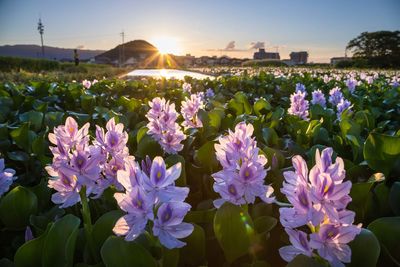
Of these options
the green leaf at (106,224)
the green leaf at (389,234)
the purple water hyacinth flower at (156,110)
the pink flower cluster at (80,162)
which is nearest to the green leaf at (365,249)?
the green leaf at (389,234)

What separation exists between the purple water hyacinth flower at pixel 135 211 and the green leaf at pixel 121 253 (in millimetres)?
46

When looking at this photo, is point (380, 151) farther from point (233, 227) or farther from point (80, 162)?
point (80, 162)

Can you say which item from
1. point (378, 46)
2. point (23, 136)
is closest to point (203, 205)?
point (23, 136)

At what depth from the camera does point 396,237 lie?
1.18 meters

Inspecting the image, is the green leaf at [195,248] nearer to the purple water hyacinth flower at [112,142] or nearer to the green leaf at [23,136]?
the purple water hyacinth flower at [112,142]

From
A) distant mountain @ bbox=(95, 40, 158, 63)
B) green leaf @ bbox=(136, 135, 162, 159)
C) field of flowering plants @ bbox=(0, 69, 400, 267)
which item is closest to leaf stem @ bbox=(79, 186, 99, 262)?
field of flowering plants @ bbox=(0, 69, 400, 267)

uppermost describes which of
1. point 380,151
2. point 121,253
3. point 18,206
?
point 380,151

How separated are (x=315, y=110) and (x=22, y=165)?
2362mm

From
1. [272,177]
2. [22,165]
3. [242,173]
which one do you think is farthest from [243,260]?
[22,165]

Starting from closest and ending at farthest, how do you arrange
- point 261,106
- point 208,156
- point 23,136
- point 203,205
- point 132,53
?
point 203,205, point 208,156, point 23,136, point 261,106, point 132,53

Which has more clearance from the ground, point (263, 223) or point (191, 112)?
point (191, 112)

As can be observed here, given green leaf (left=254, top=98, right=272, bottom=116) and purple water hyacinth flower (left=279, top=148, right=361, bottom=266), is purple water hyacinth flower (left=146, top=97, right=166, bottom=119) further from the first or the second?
green leaf (left=254, top=98, right=272, bottom=116)

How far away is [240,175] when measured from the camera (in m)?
1.26

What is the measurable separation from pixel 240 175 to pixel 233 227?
0.16 metres
